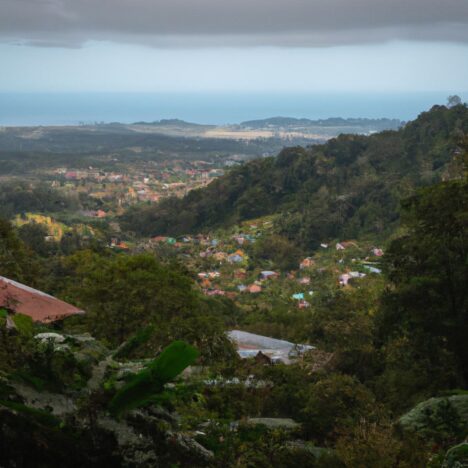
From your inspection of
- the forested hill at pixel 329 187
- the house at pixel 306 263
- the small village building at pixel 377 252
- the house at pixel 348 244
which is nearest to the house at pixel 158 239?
the forested hill at pixel 329 187

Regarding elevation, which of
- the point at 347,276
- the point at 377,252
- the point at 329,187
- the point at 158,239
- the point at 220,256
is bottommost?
the point at 158,239

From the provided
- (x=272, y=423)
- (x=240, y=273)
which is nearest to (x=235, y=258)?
(x=240, y=273)

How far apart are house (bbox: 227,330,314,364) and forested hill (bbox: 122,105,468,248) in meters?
21.5

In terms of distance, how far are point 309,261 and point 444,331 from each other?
80.2ft

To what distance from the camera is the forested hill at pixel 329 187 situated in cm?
3662

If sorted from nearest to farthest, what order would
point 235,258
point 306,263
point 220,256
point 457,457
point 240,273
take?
point 457,457, point 240,273, point 306,263, point 235,258, point 220,256

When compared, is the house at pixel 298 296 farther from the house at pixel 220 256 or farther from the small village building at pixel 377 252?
the house at pixel 220 256

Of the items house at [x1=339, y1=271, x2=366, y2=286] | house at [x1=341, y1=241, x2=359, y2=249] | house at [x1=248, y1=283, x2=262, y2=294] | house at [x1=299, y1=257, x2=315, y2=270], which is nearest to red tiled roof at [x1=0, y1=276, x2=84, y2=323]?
house at [x1=339, y1=271, x2=366, y2=286]

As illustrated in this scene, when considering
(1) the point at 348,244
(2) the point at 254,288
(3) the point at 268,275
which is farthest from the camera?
(1) the point at 348,244

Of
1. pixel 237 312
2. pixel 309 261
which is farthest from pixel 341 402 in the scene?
pixel 309 261

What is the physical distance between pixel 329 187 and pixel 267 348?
3129 centimetres

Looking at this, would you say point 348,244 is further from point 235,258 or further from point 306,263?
point 235,258

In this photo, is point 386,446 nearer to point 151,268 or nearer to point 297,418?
point 297,418

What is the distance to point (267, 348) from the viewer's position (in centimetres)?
1280
